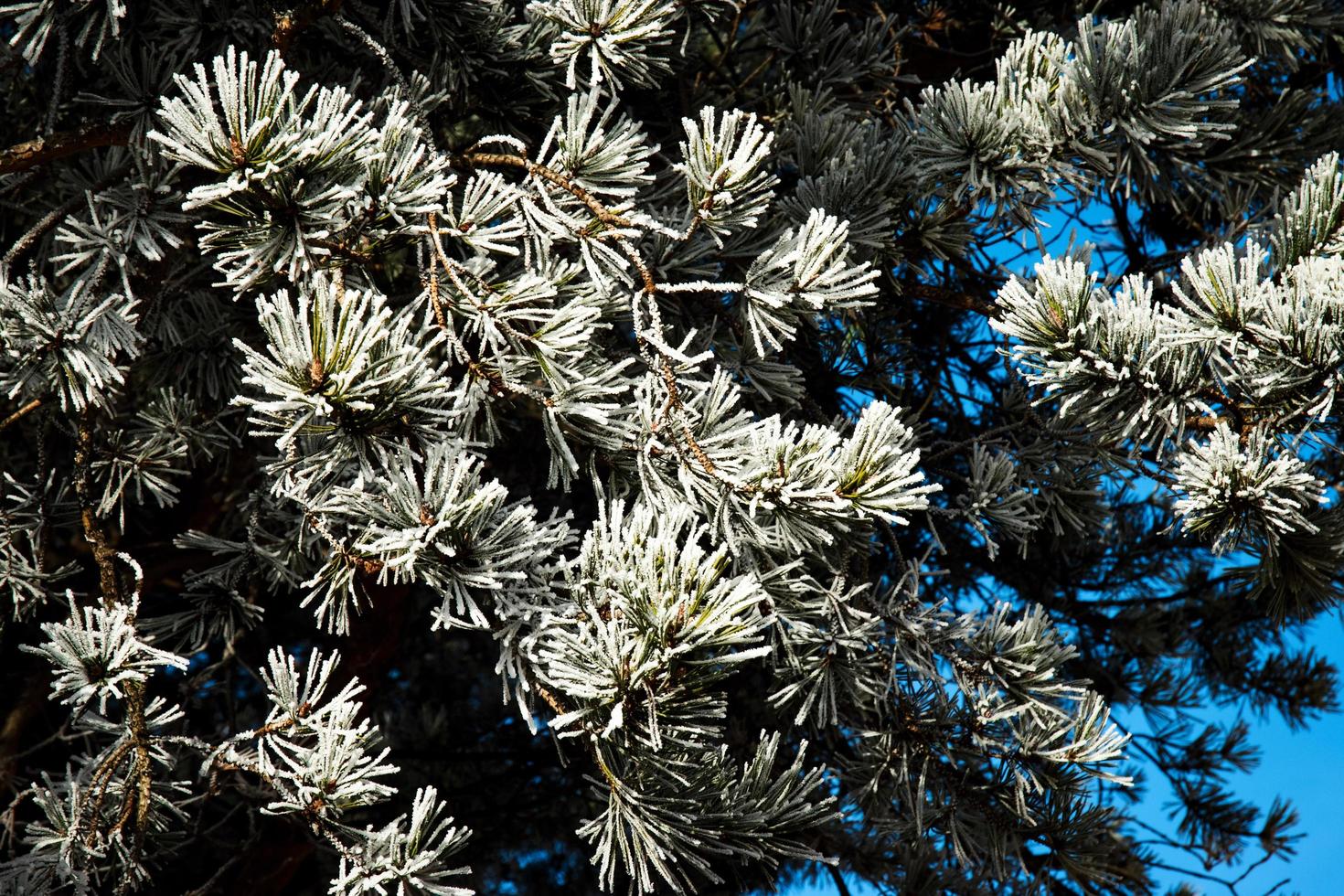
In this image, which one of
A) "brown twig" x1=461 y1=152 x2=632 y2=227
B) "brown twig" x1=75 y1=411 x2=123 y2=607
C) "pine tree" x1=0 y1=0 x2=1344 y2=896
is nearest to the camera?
"pine tree" x1=0 y1=0 x2=1344 y2=896

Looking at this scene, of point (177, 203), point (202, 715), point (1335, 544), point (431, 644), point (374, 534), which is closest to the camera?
point (374, 534)

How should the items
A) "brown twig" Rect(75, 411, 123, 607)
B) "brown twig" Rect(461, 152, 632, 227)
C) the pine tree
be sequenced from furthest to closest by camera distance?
"brown twig" Rect(75, 411, 123, 607)
"brown twig" Rect(461, 152, 632, 227)
the pine tree

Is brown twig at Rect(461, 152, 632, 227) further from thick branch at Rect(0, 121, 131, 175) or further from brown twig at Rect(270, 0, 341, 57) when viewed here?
thick branch at Rect(0, 121, 131, 175)

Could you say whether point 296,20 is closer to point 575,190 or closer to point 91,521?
point 575,190

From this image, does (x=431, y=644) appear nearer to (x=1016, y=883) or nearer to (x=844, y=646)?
(x=1016, y=883)

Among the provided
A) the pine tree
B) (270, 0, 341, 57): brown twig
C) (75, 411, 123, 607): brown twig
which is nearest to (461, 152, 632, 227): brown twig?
the pine tree

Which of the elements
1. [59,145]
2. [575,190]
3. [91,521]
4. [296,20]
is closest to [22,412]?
[91,521]

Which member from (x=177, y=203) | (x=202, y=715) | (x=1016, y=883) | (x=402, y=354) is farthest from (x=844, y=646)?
(x=202, y=715)

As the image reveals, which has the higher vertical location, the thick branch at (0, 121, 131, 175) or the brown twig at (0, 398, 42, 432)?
the thick branch at (0, 121, 131, 175)
